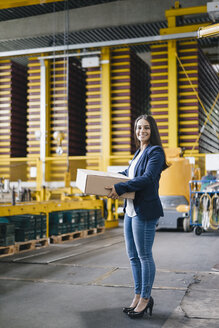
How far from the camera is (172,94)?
1245 cm

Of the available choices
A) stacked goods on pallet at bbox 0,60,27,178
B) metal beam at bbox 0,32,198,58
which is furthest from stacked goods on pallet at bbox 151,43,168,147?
stacked goods on pallet at bbox 0,60,27,178

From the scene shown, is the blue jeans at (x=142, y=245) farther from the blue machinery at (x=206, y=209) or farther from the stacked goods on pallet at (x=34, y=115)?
the stacked goods on pallet at (x=34, y=115)

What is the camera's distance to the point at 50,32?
46.9 ft

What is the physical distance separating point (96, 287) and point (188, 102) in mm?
9109

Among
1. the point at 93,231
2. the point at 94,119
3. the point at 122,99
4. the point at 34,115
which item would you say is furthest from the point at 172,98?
the point at 93,231

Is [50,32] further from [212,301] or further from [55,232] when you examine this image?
[212,301]

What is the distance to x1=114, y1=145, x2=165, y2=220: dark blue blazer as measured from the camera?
312 centimetres

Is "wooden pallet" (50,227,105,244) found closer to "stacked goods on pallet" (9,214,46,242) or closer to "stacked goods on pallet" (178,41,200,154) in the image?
"stacked goods on pallet" (9,214,46,242)

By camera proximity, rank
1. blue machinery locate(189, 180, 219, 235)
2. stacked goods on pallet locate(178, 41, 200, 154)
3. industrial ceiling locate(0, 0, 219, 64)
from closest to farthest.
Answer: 1. blue machinery locate(189, 180, 219, 235)
2. stacked goods on pallet locate(178, 41, 200, 154)
3. industrial ceiling locate(0, 0, 219, 64)

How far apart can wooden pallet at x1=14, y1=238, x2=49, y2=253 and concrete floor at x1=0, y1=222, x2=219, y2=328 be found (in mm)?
194

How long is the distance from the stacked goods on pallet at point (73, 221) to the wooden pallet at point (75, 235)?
0.24 ft

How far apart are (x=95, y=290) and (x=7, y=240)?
9.74 ft

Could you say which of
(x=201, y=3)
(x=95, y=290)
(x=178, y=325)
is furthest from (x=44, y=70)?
(x=178, y=325)

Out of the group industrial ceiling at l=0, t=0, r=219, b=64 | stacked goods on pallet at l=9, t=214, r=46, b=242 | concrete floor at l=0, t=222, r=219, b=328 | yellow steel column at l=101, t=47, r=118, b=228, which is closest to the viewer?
concrete floor at l=0, t=222, r=219, b=328
